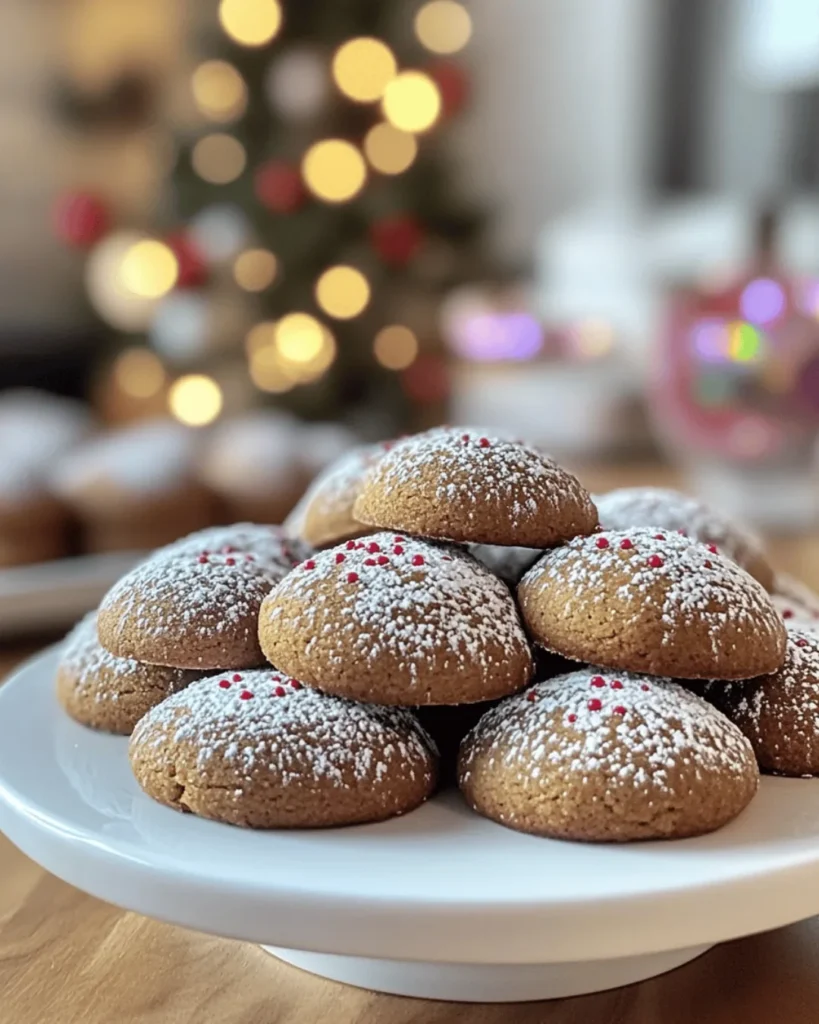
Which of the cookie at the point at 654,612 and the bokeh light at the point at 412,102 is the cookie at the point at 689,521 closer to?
the cookie at the point at 654,612

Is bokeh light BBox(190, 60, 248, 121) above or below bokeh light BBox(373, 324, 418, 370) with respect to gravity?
above

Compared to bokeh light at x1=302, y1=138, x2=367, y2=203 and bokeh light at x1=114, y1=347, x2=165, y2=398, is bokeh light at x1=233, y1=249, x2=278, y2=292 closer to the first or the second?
bokeh light at x1=302, y1=138, x2=367, y2=203

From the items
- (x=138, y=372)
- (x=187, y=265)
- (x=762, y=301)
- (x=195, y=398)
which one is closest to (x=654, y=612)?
(x=762, y=301)

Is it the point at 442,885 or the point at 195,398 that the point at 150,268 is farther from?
the point at 442,885

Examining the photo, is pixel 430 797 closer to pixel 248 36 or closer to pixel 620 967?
pixel 620 967

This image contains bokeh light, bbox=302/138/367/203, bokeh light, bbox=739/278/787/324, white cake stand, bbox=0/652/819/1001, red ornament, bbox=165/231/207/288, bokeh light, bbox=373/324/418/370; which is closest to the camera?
white cake stand, bbox=0/652/819/1001

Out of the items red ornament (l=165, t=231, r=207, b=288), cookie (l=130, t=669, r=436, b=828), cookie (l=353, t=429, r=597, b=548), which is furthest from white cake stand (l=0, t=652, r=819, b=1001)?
red ornament (l=165, t=231, r=207, b=288)

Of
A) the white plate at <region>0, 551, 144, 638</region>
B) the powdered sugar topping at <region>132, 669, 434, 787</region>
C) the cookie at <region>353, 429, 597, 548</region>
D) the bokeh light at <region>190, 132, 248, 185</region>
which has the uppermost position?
the bokeh light at <region>190, 132, 248, 185</region>

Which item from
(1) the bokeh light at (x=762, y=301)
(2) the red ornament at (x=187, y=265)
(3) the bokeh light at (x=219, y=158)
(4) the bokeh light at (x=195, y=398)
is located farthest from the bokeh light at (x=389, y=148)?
(1) the bokeh light at (x=762, y=301)

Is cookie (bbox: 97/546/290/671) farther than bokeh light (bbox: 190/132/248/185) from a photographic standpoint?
No
